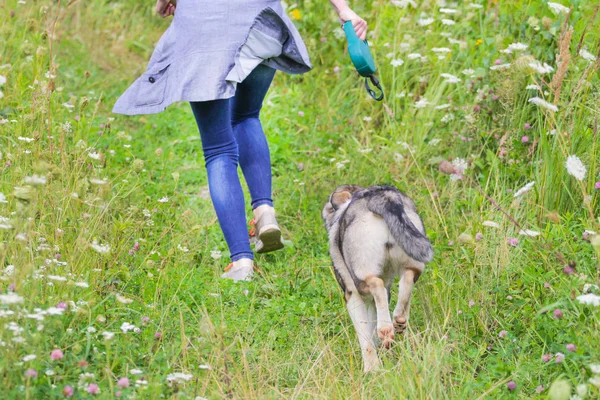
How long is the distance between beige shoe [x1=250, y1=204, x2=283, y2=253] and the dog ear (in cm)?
50

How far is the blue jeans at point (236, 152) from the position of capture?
412 centimetres

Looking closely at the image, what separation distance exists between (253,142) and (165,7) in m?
0.83

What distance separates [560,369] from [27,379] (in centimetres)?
185

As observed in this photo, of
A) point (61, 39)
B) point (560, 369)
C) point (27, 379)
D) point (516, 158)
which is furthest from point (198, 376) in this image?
point (61, 39)

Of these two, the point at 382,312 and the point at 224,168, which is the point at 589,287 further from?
the point at 224,168

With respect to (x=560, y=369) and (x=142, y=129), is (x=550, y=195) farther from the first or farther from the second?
(x=142, y=129)

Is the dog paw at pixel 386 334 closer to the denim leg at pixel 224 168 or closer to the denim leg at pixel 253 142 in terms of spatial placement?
the denim leg at pixel 224 168

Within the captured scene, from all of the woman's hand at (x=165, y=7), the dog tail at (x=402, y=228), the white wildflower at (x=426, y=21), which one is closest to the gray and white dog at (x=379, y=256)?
the dog tail at (x=402, y=228)

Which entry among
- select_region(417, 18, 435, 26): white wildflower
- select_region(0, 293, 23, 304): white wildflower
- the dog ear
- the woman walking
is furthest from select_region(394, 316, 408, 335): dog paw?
select_region(417, 18, 435, 26): white wildflower

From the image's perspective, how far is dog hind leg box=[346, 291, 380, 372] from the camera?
3488mm

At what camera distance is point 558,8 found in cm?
461

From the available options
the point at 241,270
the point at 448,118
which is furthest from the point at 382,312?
the point at 448,118

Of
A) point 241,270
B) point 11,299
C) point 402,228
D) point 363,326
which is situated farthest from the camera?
point 241,270

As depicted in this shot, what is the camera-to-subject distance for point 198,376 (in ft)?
10.1
